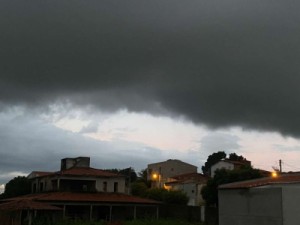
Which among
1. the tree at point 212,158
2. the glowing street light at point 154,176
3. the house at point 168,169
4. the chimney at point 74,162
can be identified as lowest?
the chimney at point 74,162

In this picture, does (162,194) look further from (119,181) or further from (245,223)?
(245,223)

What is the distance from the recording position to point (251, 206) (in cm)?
3419

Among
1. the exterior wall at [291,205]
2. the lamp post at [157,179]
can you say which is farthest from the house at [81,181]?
the lamp post at [157,179]


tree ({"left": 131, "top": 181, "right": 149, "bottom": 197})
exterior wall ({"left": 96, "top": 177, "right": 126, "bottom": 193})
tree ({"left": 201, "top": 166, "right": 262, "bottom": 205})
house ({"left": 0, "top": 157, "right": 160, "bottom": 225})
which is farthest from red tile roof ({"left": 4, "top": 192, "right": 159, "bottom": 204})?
tree ({"left": 131, "top": 181, "right": 149, "bottom": 197})

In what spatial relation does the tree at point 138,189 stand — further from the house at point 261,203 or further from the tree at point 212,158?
the tree at point 212,158

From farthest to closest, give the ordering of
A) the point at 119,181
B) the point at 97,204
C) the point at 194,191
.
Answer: the point at 194,191 < the point at 119,181 < the point at 97,204

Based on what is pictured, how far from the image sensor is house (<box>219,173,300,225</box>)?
31016mm

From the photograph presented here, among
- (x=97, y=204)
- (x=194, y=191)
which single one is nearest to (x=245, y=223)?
(x=97, y=204)

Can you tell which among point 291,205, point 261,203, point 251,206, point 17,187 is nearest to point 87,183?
point 17,187

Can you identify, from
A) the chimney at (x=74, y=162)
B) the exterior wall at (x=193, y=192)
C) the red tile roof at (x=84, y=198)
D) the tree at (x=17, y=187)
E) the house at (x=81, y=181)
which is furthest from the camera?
the exterior wall at (x=193, y=192)

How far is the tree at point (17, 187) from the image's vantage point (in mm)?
72438

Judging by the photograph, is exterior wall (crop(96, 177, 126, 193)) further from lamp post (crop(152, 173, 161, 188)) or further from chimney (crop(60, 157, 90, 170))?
lamp post (crop(152, 173, 161, 188))

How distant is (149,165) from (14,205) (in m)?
73.2

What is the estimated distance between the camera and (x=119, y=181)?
66375 mm
